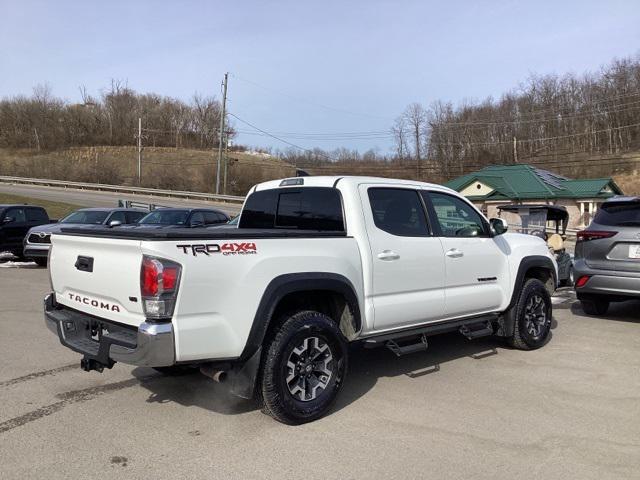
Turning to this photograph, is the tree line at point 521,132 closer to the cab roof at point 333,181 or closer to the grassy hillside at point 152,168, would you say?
the grassy hillside at point 152,168

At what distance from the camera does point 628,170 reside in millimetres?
60125

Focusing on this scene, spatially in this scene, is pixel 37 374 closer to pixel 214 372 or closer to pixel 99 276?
pixel 99 276

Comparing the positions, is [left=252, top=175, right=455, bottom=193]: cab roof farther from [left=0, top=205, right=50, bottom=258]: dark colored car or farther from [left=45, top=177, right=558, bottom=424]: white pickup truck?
[left=0, top=205, right=50, bottom=258]: dark colored car

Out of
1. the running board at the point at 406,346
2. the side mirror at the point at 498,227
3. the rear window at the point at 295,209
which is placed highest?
the rear window at the point at 295,209

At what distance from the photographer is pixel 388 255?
478 cm

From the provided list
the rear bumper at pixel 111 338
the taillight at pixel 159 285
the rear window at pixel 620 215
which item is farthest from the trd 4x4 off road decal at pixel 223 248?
the rear window at pixel 620 215

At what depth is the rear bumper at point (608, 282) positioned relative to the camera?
727 centimetres

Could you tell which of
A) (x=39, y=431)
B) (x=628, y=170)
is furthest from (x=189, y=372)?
(x=628, y=170)

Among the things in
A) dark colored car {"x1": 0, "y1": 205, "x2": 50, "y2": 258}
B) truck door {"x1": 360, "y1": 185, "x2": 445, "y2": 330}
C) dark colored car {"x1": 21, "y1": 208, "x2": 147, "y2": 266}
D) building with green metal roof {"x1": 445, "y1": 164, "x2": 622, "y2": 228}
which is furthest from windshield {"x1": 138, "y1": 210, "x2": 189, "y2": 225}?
building with green metal roof {"x1": 445, "y1": 164, "x2": 622, "y2": 228}

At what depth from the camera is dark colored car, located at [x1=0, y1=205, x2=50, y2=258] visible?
47.6ft

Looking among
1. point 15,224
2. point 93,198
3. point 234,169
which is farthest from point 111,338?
point 234,169

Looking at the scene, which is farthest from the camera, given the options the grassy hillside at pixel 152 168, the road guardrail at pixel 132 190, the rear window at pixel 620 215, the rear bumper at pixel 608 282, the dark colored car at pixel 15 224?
the grassy hillside at pixel 152 168

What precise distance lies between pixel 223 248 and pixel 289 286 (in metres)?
0.63

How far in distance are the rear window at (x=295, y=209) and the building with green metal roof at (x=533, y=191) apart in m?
34.1
